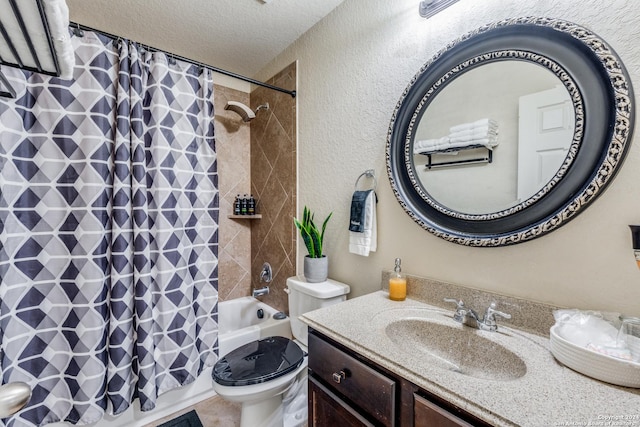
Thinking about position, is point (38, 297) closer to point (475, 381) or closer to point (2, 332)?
point (2, 332)

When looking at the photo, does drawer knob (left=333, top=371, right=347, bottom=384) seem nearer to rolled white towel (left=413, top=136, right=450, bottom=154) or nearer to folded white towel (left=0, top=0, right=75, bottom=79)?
rolled white towel (left=413, top=136, right=450, bottom=154)

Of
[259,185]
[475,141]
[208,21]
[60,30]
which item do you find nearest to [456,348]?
[475,141]

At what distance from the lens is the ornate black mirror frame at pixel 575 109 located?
2.54 ft

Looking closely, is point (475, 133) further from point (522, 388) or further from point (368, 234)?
point (522, 388)

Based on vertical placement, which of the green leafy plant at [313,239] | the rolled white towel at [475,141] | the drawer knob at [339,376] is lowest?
the drawer knob at [339,376]

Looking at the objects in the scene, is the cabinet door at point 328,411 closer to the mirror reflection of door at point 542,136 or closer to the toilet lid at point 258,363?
the toilet lid at point 258,363

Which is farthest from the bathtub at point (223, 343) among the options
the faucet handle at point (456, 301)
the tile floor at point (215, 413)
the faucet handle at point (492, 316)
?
the faucet handle at point (492, 316)

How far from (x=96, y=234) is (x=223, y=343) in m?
0.98

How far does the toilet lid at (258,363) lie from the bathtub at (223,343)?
1.24 feet

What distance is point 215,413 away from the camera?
1679mm

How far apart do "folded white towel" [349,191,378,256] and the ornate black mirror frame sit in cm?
28

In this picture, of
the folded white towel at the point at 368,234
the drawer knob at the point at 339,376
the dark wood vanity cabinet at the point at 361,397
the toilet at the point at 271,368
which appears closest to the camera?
the dark wood vanity cabinet at the point at 361,397

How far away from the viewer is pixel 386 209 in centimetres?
138

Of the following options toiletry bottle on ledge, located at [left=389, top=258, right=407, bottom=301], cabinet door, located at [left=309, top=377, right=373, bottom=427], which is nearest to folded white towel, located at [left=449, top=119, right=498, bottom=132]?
toiletry bottle on ledge, located at [left=389, top=258, right=407, bottom=301]
